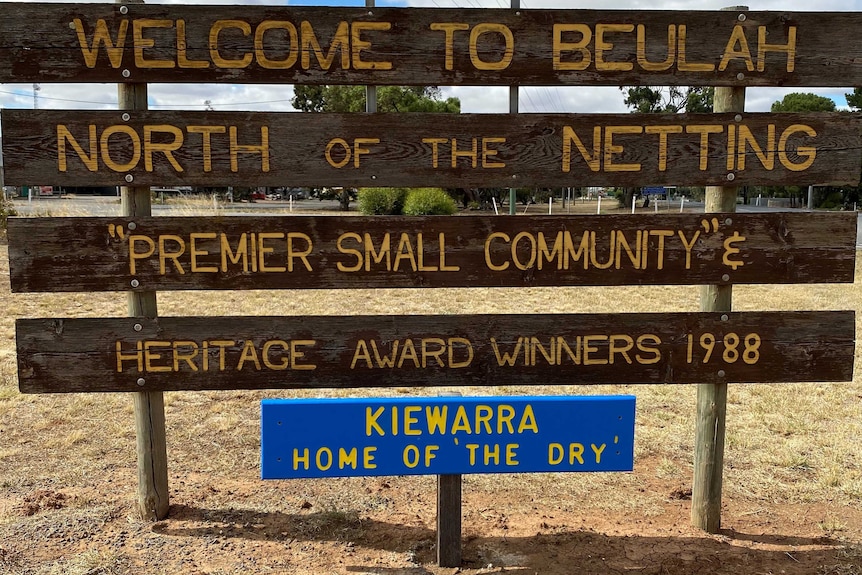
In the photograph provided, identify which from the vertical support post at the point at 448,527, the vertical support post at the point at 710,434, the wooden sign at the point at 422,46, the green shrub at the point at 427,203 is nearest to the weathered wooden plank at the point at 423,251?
the vertical support post at the point at 710,434

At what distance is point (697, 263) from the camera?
3650 millimetres

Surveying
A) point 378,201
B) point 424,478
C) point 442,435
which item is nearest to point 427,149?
point 442,435

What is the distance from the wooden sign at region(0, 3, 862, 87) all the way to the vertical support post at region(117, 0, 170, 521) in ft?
0.45

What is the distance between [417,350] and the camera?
364 centimetres

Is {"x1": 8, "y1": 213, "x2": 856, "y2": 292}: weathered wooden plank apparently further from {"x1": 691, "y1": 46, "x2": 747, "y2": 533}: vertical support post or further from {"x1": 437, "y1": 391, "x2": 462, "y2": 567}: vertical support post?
{"x1": 437, "y1": 391, "x2": 462, "y2": 567}: vertical support post

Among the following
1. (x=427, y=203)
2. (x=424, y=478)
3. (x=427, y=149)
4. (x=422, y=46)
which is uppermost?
(x=422, y=46)

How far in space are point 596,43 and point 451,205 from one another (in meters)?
26.1

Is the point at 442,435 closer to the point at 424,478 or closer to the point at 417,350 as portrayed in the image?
the point at 417,350

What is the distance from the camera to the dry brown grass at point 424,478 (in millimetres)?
4316

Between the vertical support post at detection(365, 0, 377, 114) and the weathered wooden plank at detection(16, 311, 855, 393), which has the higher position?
the vertical support post at detection(365, 0, 377, 114)

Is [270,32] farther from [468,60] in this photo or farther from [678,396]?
[678,396]

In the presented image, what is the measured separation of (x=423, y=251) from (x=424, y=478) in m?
1.99

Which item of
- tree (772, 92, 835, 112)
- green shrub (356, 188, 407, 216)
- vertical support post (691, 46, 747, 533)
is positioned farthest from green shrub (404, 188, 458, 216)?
tree (772, 92, 835, 112)

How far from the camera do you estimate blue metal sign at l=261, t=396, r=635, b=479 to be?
3479 mm
